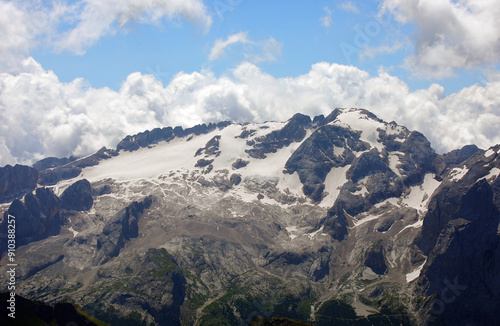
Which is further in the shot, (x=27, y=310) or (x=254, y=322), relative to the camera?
(x=27, y=310)

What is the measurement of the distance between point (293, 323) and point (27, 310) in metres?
82.0

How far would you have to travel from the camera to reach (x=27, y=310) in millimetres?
112000

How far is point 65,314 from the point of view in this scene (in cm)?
11175

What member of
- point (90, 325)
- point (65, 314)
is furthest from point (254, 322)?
point (65, 314)

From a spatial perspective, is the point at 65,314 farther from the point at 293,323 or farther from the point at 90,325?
the point at 293,323

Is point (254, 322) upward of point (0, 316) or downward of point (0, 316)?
downward

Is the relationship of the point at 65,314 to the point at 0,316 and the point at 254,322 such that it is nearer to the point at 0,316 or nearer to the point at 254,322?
the point at 0,316

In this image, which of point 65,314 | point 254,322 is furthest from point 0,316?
point 254,322

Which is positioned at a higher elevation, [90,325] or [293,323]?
[90,325]

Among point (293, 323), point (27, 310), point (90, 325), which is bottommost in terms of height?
point (293, 323)

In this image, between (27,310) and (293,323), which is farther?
(27,310)

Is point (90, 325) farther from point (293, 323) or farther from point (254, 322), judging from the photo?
point (293, 323)

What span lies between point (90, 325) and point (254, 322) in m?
53.5

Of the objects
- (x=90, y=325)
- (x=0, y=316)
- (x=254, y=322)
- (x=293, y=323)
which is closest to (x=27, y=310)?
(x=0, y=316)
